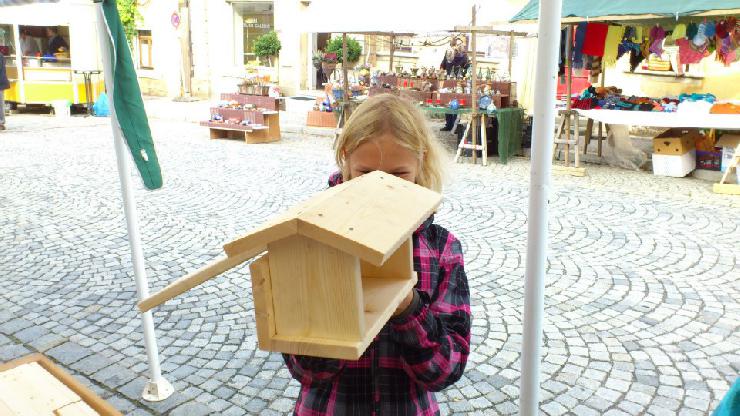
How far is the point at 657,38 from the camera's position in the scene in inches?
363

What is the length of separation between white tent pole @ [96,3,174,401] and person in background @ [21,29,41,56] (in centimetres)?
1534

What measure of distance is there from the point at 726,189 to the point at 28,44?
16288 millimetres

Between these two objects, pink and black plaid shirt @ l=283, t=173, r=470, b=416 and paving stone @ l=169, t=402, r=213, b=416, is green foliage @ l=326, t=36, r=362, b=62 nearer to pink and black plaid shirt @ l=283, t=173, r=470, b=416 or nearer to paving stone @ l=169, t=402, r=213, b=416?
paving stone @ l=169, t=402, r=213, b=416

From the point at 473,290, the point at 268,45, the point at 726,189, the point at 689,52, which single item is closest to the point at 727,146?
the point at 726,189

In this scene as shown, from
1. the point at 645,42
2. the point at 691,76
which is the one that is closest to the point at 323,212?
the point at 645,42

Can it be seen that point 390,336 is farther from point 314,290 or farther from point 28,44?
point 28,44

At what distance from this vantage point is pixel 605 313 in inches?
160

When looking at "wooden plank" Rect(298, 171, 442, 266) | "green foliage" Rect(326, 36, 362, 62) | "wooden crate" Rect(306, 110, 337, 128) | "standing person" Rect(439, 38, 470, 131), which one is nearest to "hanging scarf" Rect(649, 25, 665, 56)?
"standing person" Rect(439, 38, 470, 131)

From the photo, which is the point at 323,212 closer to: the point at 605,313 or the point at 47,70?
the point at 605,313

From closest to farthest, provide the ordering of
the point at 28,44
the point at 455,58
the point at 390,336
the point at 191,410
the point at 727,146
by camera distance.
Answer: the point at 390,336 < the point at 191,410 < the point at 727,146 < the point at 455,58 < the point at 28,44

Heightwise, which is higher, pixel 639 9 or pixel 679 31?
pixel 639 9

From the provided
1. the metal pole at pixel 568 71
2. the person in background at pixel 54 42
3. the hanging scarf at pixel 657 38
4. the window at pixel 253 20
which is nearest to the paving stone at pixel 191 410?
the metal pole at pixel 568 71

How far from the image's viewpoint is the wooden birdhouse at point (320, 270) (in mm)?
1051

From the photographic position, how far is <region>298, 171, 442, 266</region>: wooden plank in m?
1.03
